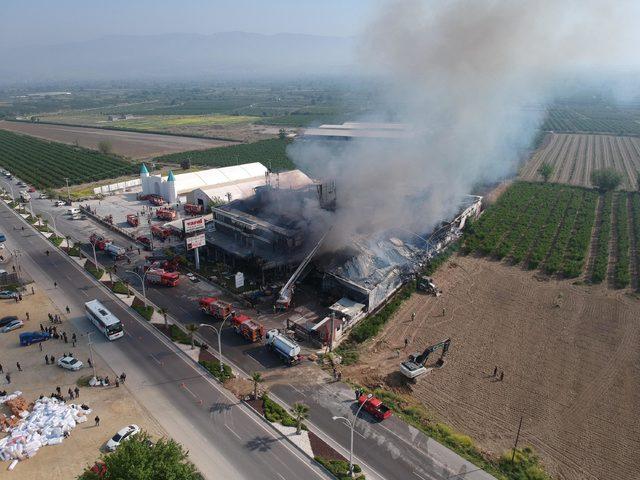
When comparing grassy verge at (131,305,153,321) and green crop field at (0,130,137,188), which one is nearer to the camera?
grassy verge at (131,305,153,321)

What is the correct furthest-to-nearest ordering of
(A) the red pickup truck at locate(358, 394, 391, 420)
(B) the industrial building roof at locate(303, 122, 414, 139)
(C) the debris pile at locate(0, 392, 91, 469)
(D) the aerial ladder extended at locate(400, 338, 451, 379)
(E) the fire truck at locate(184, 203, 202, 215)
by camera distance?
1. (E) the fire truck at locate(184, 203, 202, 215)
2. (B) the industrial building roof at locate(303, 122, 414, 139)
3. (D) the aerial ladder extended at locate(400, 338, 451, 379)
4. (A) the red pickup truck at locate(358, 394, 391, 420)
5. (C) the debris pile at locate(0, 392, 91, 469)

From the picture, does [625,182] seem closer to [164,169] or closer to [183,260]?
[183,260]

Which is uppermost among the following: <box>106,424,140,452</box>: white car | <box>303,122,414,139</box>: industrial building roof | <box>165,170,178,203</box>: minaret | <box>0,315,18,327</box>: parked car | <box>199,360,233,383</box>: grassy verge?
<box>303,122,414,139</box>: industrial building roof

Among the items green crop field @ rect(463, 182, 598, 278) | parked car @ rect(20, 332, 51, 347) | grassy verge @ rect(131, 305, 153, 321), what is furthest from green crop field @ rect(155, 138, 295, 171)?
parked car @ rect(20, 332, 51, 347)

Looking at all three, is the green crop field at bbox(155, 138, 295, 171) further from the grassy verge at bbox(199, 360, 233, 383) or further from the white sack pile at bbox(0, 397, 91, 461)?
the white sack pile at bbox(0, 397, 91, 461)

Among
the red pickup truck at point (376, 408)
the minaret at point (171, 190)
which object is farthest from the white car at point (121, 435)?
the minaret at point (171, 190)

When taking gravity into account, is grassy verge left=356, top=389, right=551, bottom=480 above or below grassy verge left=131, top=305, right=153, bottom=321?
below
